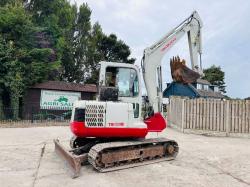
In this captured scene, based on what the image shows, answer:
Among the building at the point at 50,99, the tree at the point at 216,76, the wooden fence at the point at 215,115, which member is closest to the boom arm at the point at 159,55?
the wooden fence at the point at 215,115

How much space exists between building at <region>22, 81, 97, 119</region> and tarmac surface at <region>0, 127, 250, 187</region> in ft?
49.0

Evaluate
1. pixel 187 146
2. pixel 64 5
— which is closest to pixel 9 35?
pixel 64 5

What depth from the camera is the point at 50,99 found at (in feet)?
Answer: 90.1

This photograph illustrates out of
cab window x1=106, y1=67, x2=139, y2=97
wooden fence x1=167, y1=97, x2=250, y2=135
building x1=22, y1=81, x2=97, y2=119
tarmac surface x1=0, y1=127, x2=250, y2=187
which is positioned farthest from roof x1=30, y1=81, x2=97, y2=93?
cab window x1=106, y1=67, x2=139, y2=97

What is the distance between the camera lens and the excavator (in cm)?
873

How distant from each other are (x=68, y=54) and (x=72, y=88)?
32.2 feet

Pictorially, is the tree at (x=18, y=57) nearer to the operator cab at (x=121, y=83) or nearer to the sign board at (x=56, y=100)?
the sign board at (x=56, y=100)

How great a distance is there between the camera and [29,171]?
8453 mm

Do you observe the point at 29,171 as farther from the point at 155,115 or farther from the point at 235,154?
the point at 235,154

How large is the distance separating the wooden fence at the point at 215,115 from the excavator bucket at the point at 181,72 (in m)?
6.43

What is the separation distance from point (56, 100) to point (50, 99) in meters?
0.48

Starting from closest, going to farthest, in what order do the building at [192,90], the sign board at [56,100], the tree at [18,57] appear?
1. the tree at [18,57]
2. the sign board at [56,100]
3. the building at [192,90]

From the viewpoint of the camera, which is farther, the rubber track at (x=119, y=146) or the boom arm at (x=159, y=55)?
the boom arm at (x=159, y=55)

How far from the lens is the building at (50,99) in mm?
26953
